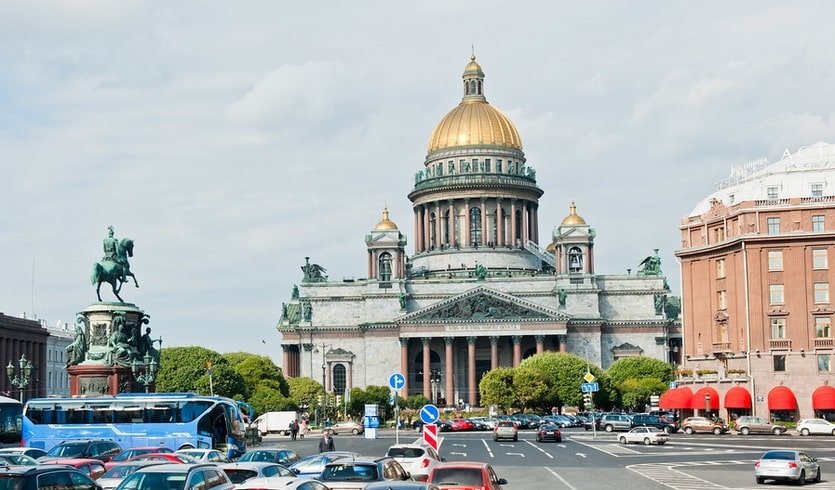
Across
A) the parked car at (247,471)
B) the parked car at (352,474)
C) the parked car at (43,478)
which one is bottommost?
the parked car at (352,474)

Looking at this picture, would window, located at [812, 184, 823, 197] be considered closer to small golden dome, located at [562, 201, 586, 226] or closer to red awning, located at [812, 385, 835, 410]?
red awning, located at [812, 385, 835, 410]

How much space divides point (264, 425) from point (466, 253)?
7123 centimetres

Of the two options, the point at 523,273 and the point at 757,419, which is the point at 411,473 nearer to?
the point at 757,419

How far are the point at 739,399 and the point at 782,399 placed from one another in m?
3.26

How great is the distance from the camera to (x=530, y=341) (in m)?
167

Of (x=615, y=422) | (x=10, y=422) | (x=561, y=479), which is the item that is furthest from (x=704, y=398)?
(x=10, y=422)

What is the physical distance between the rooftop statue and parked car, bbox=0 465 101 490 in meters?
48.6

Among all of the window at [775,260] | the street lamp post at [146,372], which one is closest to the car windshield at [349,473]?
the street lamp post at [146,372]

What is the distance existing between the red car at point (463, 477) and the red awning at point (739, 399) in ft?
224

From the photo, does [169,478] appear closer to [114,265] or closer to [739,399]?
[114,265]

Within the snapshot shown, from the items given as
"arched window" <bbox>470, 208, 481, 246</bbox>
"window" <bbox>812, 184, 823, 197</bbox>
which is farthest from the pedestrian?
"arched window" <bbox>470, 208, 481, 246</bbox>

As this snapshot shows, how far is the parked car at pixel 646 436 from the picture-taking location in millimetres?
78562

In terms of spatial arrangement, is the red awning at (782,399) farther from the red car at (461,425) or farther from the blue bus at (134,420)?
the blue bus at (134,420)

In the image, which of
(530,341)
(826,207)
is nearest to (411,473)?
(826,207)
